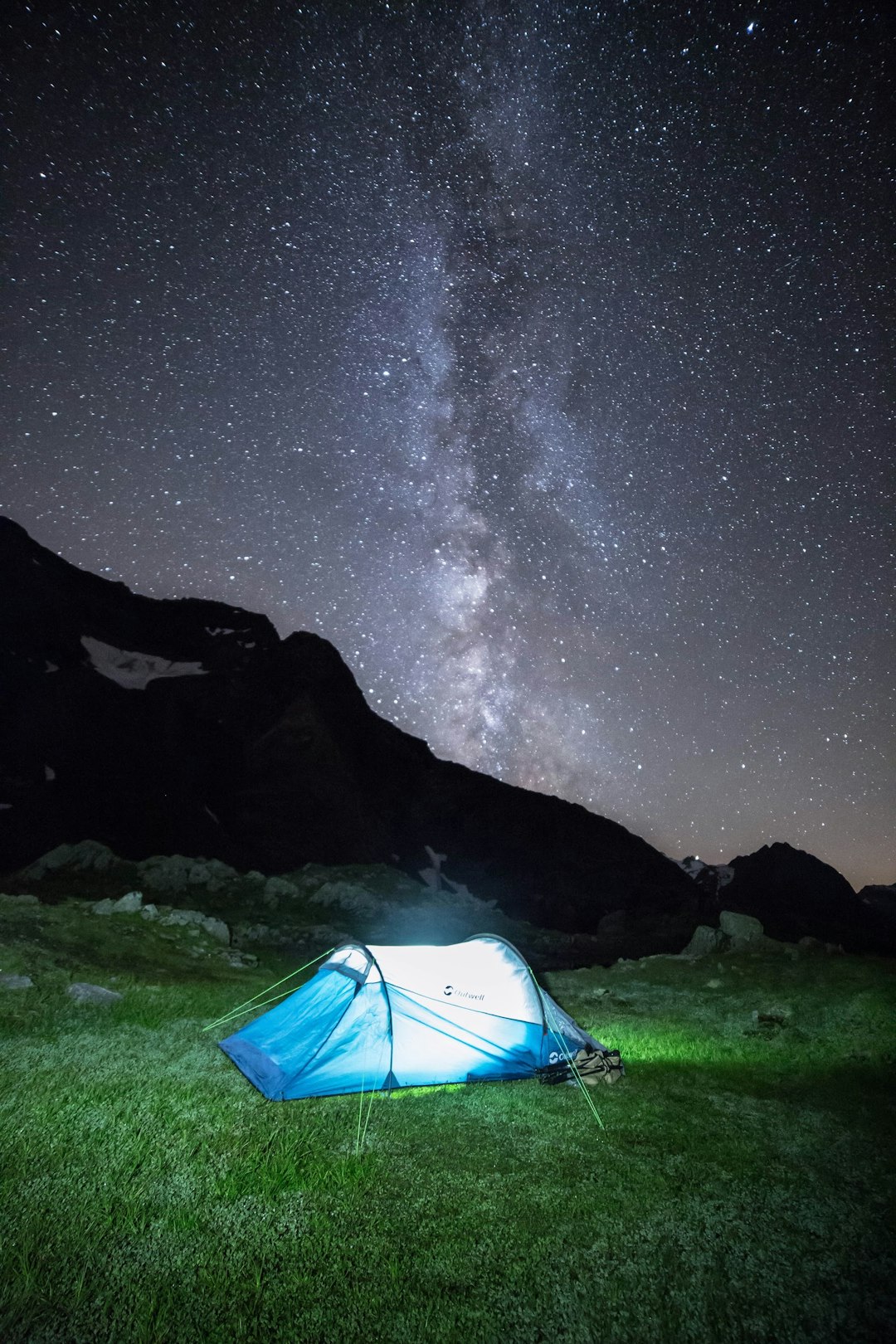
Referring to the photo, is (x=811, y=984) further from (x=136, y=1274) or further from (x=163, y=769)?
(x=163, y=769)

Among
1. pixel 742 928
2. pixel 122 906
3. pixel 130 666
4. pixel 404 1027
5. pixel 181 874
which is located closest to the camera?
pixel 404 1027

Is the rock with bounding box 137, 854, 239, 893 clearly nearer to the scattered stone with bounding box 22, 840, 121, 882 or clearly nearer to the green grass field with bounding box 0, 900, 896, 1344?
the scattered stone with bounding box 22, 840, 121, 882

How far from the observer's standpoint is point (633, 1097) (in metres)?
7.28

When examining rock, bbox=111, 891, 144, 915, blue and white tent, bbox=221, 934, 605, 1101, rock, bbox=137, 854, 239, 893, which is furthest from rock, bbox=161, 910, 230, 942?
rock, bbox=137, 854, 239, 893

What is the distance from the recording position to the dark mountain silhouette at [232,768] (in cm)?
6406

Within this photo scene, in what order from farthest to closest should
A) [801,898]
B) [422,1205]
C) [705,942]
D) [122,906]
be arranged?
[801,898], [705,942], [122,906], [422,1205]

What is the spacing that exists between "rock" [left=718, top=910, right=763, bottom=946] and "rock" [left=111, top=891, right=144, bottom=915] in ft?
66.9

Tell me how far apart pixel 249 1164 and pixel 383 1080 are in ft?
6.99

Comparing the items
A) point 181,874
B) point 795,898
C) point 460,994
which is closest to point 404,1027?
point 460,994

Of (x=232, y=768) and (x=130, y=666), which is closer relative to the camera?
(x=232, y=768)

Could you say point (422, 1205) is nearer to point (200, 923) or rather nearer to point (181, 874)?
point (200, 923)

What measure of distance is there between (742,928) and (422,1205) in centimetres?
2025

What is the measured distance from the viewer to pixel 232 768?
69750 mm

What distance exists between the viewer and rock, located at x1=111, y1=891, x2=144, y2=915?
19.4 metres
